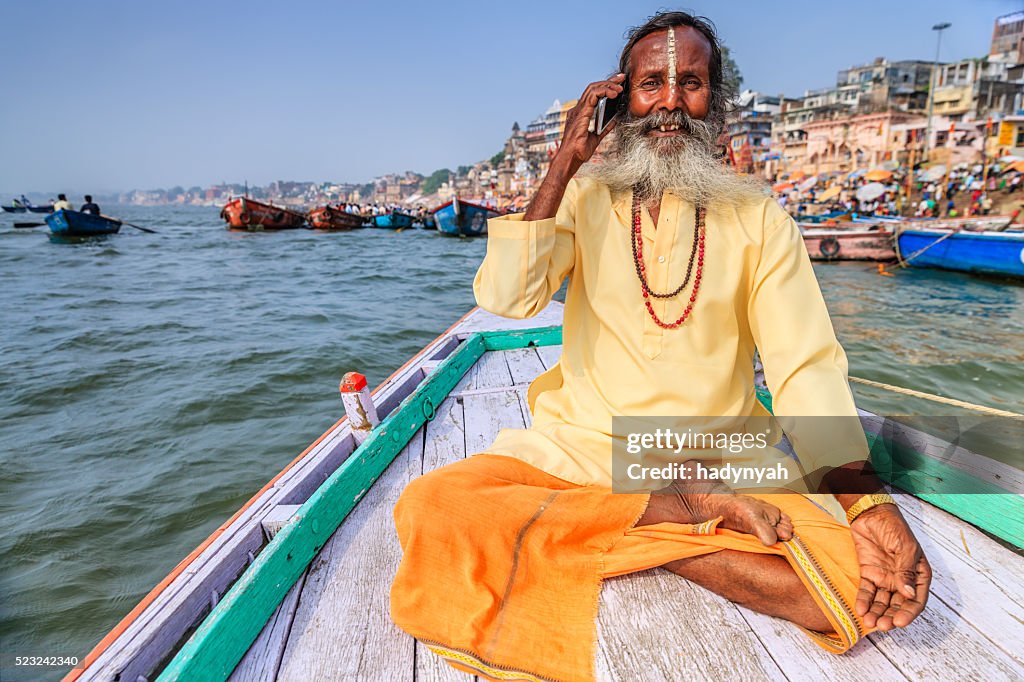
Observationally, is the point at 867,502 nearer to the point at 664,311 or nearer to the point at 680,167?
the point at 664,311

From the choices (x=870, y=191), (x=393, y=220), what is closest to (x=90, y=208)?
(x=393, y=220)

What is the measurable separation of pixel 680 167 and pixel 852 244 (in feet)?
59.0

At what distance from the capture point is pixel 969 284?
13594 mm

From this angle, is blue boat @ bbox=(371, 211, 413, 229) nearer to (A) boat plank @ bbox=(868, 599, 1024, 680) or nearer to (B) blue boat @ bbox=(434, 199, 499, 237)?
(B) blue boat @ bbox=(434, 199, 499, 237)

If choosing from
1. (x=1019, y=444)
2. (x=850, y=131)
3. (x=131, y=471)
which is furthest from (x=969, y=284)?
(x=850, y=131)

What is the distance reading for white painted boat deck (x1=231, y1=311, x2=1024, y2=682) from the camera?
1276 millimetres

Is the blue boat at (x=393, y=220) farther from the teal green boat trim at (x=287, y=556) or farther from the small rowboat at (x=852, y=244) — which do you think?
the teal green boat trim at (x=287, y=556)

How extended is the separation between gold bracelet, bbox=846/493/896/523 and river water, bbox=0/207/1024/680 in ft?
10.8

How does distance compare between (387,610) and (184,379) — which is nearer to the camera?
(387,610)

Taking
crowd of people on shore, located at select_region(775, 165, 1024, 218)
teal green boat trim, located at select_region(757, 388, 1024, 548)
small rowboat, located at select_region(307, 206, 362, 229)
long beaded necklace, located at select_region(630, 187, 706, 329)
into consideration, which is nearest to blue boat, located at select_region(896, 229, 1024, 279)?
crowd of people on shore, located at select_region(775, 165, 1024, 218)

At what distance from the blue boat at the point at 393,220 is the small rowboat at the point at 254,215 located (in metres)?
6.19

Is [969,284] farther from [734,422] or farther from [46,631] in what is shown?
[46,631]

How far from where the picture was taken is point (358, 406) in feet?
7.82

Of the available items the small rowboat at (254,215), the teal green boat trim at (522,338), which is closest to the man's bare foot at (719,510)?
the teal green boat trim at (522,338)
